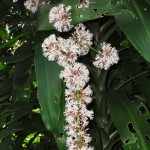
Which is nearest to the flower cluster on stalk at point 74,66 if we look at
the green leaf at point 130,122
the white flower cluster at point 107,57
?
the white flower cluster at point 107,57

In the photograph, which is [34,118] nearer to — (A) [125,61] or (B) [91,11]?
(A) [125,61]

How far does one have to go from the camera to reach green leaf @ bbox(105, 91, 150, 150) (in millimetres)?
755

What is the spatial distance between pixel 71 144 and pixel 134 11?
31 cm

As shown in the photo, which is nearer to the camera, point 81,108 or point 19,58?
point 81,108

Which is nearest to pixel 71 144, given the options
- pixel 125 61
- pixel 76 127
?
pixel 76 127

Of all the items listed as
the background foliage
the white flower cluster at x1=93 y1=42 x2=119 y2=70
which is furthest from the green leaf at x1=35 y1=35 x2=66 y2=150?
the white flower cluster at x1=93 y1=42 x2=119 y2=70

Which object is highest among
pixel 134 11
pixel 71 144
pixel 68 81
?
pixel 134 11

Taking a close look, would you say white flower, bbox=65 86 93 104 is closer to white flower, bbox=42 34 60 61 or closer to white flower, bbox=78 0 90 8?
white flower, bbox=42 34 60 61

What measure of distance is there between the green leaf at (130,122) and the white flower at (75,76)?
0.51 feet

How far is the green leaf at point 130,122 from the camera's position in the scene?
755mm

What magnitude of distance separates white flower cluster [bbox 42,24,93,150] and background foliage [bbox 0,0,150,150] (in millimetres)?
46

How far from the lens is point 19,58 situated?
1.02 m

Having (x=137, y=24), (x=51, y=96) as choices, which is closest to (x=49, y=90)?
(x=51, y=96)

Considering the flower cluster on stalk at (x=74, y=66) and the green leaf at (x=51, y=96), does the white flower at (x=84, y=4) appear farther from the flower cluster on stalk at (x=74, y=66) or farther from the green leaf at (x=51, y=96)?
the green leaf at (x=51, y=96)
